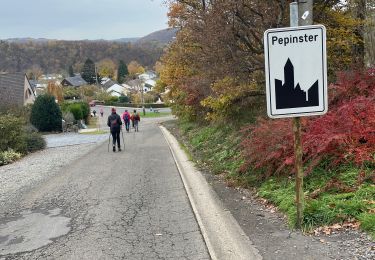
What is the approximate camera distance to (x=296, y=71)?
17.2ft

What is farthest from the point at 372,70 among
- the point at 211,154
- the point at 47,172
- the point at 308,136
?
the point at 47,172

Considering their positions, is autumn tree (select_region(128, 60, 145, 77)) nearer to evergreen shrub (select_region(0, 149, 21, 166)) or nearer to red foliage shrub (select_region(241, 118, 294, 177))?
evergreen shrub (select_region(0, 149, 21, 166))

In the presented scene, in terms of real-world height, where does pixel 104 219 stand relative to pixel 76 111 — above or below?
below

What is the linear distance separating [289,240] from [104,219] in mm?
3350

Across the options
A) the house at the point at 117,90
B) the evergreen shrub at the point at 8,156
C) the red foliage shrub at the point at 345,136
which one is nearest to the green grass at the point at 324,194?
the red foliage shrub at the point at 345,136

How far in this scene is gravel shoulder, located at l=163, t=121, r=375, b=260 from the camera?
192 inches

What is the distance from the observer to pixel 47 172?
13.9 m

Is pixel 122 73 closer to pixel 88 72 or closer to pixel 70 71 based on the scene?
pixel 88 72

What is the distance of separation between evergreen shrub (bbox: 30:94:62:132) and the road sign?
38068 mm

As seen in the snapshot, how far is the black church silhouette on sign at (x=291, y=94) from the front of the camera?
5230 mm

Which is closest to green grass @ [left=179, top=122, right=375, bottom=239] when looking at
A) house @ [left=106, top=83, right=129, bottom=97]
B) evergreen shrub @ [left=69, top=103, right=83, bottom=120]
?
evergreen shrub @ [left=69, top=103, right=83, bottom=120]

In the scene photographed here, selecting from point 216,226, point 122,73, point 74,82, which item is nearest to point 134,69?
point 122,73

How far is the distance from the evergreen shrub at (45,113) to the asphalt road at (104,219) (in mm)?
29810

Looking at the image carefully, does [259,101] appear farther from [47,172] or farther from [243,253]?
[243,253]
